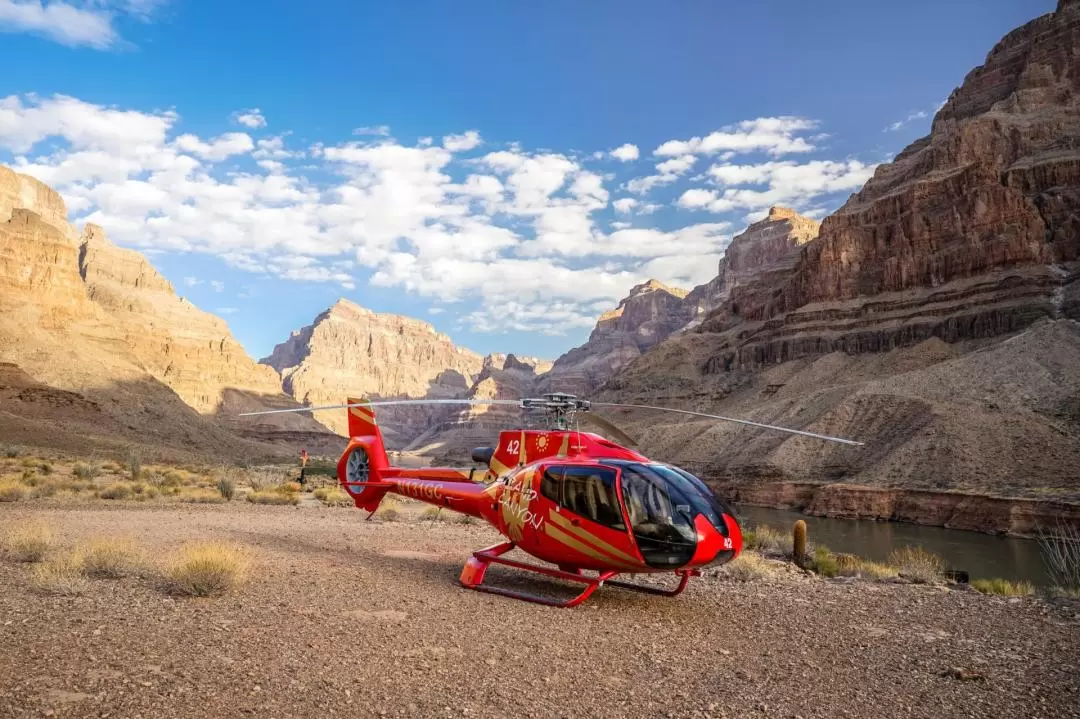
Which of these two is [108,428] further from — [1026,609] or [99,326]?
[1026,609]

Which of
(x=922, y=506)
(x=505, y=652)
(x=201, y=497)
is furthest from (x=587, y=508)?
(x=922, y=506)

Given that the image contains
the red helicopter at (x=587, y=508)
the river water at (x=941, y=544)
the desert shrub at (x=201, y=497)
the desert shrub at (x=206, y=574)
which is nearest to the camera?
the desert shrub at (x=206, y=574)

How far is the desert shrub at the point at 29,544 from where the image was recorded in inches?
330

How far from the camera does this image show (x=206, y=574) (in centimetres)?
693

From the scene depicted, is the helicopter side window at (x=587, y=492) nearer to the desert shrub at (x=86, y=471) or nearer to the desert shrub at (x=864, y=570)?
the desert shrub at (x=864, y=570)

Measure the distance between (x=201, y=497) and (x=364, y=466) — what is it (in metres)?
10.9

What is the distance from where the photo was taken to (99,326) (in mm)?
72500

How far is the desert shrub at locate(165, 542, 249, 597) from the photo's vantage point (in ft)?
22.6

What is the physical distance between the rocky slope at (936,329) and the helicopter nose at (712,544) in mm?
31742

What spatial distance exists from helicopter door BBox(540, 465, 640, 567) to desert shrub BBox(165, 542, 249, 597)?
3.56 m

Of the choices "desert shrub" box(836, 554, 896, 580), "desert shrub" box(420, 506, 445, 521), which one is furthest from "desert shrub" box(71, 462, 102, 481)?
"desert shrub" box(836, 554, 896, 580)

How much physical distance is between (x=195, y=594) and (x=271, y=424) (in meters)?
106

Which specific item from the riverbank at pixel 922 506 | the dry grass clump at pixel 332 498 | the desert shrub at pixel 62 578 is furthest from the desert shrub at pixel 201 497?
the riverbank at pixel 922 506

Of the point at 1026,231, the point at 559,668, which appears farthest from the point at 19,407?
the point at 1026,231
